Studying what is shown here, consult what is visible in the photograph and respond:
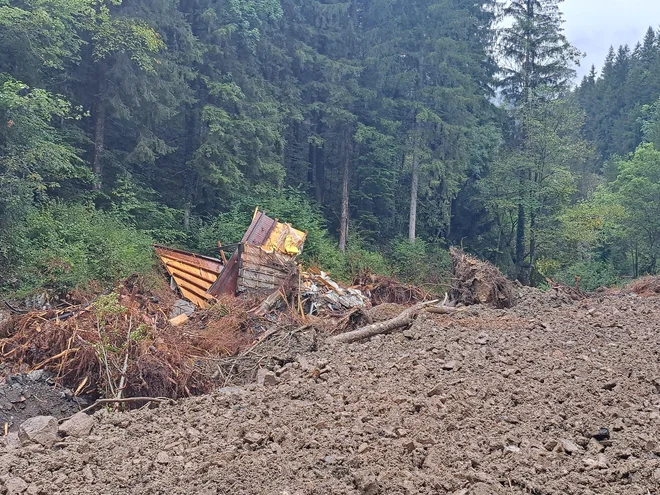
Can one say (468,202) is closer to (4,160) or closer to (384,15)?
(384,15)

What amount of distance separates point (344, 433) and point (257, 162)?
54.6 feet

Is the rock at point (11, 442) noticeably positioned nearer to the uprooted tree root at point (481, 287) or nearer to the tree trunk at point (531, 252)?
the uprooted tree root at point (481, 287)

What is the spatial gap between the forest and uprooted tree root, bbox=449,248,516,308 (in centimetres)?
415

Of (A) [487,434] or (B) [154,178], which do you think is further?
(B) [154,178]

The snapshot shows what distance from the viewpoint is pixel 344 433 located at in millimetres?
3650

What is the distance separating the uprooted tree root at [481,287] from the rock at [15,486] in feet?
28.1

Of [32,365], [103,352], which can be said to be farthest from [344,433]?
[32,365]

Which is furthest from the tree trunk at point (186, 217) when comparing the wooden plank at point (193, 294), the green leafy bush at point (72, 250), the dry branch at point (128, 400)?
the dry branch at point (128, 400)

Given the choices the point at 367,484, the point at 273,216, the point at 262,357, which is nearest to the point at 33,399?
the point at 262,357

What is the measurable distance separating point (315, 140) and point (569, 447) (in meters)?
20.9

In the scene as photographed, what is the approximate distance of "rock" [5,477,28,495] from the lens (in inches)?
126

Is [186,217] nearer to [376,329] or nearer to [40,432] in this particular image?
[376,329]

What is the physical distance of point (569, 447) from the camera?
326 cm

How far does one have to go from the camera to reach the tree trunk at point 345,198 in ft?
72.3
